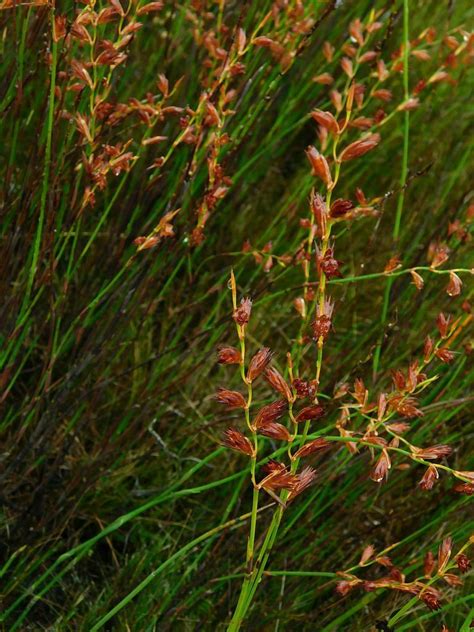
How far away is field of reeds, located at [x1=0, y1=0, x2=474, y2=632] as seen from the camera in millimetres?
1412

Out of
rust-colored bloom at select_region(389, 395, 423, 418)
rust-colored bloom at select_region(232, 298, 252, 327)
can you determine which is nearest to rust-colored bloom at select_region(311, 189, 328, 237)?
rust-colored bloom at select_region(232, 298, 252, 327)

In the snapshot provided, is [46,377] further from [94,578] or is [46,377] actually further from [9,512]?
[94,578]

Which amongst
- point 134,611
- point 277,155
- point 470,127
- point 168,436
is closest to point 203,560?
point 134,611

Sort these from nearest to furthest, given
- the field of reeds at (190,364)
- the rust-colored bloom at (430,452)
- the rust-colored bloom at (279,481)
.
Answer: the rust-colored bloom at (279,481), the rust-colored bloom at (430,452), the field of reeds at (190,364)

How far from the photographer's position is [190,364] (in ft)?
6.28

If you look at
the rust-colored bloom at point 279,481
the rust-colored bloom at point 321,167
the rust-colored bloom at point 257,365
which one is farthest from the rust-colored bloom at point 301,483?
the rust-colored bloom at point 321,167

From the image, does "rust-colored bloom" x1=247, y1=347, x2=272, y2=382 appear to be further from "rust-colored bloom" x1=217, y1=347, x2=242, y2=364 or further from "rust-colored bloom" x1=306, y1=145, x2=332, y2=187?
"rust-colored bloom" x1=306, y1=145, x2=332, y2=187

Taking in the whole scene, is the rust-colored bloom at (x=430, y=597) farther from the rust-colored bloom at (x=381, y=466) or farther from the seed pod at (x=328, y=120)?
the seed pod at (x=328, y=120)

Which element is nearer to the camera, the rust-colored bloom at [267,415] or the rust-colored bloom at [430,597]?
the rust-colored bloom at [267,415]

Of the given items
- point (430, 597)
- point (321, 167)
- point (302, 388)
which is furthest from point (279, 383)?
point (430, 597)

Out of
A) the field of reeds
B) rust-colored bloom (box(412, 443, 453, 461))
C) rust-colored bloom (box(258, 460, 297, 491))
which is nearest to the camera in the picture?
rust-colored bloom (box(258, 460, 297, 491))

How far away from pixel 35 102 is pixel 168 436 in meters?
0.75

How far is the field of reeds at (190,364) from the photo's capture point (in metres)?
1.41

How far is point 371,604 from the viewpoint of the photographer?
169cm
